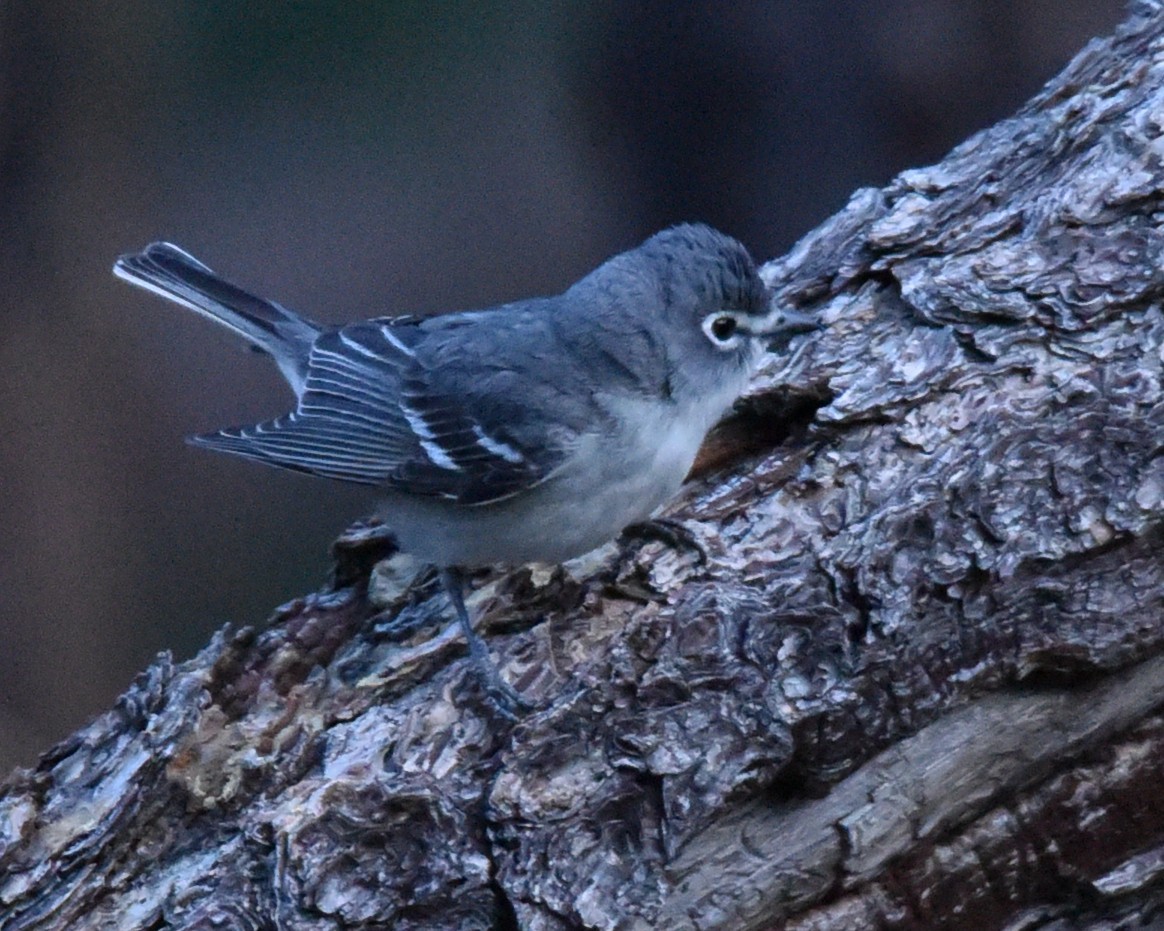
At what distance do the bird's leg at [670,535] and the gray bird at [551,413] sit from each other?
3cm

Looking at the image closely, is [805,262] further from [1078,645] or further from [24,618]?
[24,618]

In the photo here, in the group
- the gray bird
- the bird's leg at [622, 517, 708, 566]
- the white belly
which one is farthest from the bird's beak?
the bird's leg at [622, 517, 708, 566]

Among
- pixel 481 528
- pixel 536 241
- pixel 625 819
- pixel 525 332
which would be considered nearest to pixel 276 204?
pixel 536 241

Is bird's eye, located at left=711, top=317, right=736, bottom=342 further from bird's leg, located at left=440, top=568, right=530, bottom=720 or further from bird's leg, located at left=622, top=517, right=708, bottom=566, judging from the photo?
bird's leg, located at left=440, top=568, right=530, bottom=720

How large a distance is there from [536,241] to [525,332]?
3.56ft

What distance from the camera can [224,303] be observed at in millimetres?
3586

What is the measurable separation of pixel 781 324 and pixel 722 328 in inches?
5.7

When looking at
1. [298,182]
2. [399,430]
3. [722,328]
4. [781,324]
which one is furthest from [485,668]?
[298,182]

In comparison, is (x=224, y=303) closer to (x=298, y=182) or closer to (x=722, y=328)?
(x=298, y=182)

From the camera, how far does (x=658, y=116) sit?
14.0 ft

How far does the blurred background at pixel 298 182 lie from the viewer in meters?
3.74

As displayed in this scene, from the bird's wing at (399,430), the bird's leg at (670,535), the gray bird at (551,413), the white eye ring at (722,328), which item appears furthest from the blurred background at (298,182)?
the bird's leg at (670,535)

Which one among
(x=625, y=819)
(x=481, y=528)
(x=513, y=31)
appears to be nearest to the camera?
(x=625, y=819)

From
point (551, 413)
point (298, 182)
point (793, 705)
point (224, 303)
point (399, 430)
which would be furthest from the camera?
point (298, 182)
